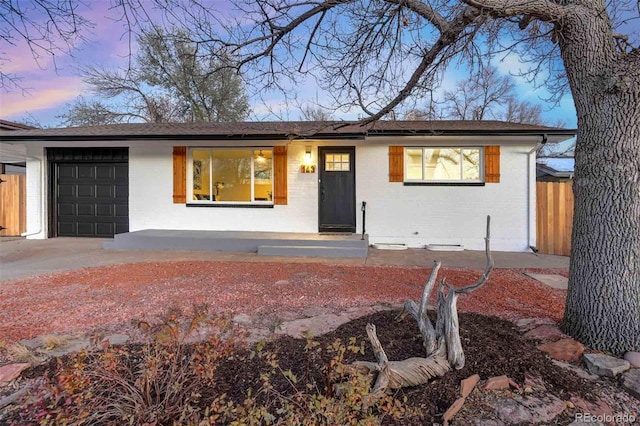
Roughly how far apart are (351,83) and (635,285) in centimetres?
350

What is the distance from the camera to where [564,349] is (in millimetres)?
2500

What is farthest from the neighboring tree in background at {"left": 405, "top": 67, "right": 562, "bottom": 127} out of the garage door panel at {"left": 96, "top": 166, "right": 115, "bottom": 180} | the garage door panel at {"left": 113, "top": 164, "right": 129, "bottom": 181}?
the garage door panel at {"left": 96, "top": 166, "right": 115, "bottom": 180}

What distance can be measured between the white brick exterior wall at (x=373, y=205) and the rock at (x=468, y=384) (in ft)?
21.1

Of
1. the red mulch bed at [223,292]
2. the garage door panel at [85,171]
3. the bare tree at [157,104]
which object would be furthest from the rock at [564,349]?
the bare tree at [157,104]

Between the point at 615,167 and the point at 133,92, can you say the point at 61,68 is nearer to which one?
the point at 615,167

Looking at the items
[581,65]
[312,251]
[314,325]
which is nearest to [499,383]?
[314,325]

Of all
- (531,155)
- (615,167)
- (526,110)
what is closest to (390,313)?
(615,167)

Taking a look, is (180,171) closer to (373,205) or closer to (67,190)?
(67,190)

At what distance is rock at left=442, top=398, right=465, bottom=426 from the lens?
174 centimetres

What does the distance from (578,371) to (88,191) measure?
10972mm

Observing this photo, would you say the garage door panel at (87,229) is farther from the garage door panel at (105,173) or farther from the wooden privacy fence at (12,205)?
the wooden privacy fence at (12,205)

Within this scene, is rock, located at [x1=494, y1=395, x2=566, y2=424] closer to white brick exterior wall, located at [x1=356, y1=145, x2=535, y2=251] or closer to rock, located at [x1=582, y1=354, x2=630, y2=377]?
rock, located at [x1=582, y1=354, x2=630, y2=377]

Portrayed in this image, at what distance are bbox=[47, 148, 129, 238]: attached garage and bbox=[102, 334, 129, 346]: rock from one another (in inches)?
288

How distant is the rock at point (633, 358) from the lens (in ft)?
7.67
